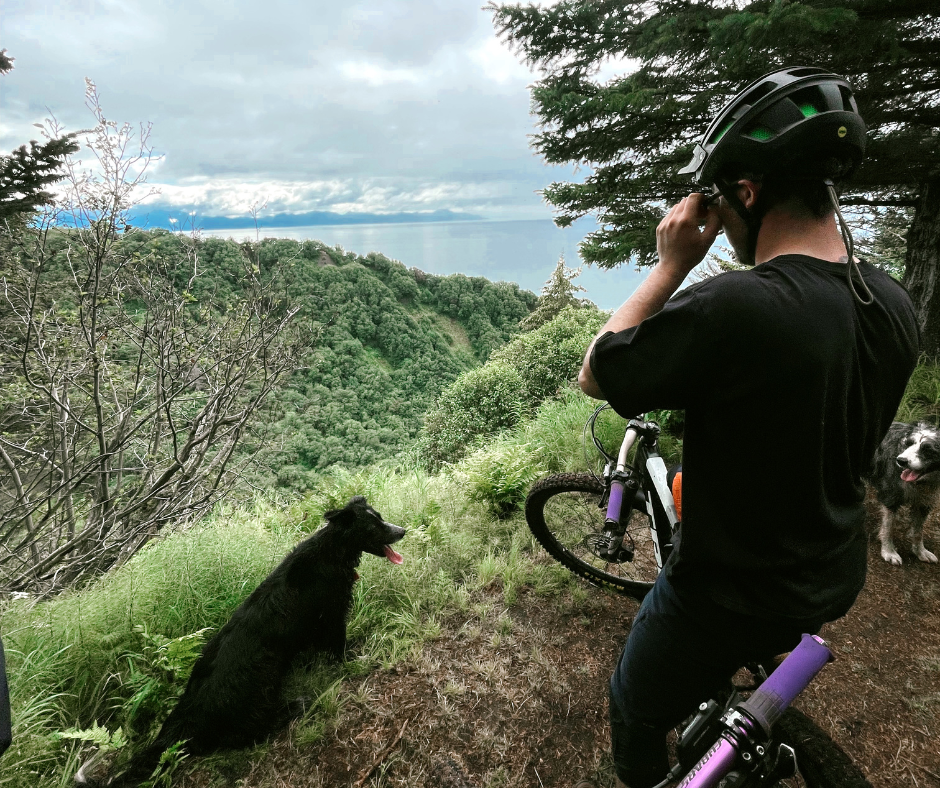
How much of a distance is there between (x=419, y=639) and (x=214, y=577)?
1538 millimetres

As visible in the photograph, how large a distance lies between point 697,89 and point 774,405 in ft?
18.0

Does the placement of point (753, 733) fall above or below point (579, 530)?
above

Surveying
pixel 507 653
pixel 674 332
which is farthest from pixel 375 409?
pixel 674 332

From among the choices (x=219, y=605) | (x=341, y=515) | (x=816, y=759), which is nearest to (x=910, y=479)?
(x=816, y=759)

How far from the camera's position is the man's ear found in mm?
1094

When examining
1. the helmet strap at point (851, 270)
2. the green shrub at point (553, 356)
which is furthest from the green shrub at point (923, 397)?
the helmet strap at point (851, 270)

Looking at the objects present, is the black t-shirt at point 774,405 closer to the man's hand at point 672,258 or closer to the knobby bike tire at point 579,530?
the man's hand at point 672,258

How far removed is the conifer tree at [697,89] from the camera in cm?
378

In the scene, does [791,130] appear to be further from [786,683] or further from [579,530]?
[579,530]

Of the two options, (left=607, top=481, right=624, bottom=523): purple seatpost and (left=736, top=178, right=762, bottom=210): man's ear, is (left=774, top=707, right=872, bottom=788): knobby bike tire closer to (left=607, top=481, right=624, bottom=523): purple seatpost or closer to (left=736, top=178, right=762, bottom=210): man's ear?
(left=607, top=481, right=624, bottom=523): purple seatpost

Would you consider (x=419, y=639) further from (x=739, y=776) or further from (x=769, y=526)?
(x=769, y=526)

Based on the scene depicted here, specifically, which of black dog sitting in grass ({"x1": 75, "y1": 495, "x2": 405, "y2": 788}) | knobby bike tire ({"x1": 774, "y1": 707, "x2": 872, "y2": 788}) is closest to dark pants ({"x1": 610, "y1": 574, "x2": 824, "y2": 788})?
knobby bike tire ({"x1": 774, "y1": 707, "x2": 872, "y2": 788})

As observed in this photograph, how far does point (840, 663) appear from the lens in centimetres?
264

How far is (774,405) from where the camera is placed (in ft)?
3.06
